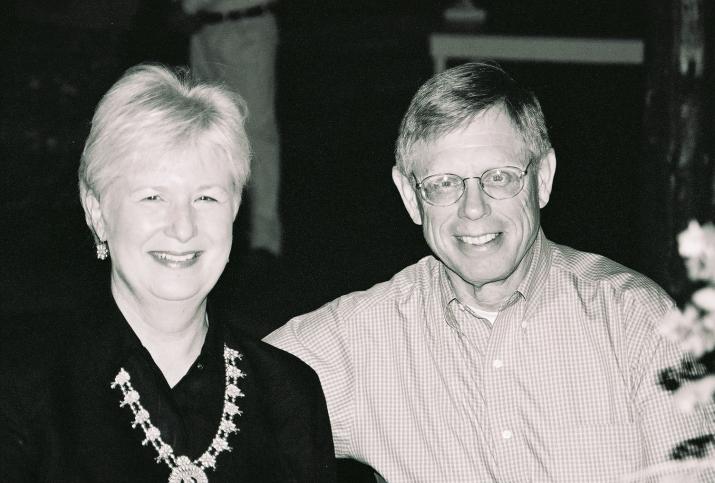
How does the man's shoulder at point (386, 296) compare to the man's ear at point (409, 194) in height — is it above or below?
below

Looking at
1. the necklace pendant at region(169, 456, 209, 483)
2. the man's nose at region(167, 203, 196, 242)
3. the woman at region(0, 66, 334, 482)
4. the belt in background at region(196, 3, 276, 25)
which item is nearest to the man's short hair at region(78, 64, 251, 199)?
the woman at region(0, 66, 334, 482)

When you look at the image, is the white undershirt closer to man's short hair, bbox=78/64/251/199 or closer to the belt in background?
man's short hair, bbox=78/64/251/199

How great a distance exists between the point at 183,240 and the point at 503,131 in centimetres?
102

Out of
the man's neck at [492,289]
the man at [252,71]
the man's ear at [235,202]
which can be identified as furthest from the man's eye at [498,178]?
the man at [252,71]

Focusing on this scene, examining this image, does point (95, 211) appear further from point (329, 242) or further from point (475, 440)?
point (329, 242)

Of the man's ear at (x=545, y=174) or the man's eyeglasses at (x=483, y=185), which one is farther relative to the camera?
the man's ear at (x=545, y=174)

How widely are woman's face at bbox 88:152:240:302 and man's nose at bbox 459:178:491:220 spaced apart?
0.72m

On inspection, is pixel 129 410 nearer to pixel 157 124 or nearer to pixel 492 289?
pixel 157 124

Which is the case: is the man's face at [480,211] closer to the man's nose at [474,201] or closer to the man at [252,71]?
the man's nose at [474,201]

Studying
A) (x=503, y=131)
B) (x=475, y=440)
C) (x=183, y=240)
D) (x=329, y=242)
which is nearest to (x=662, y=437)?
(x=475, y=440)

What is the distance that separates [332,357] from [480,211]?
62 cm

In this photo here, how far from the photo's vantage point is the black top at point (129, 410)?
7.05 ft

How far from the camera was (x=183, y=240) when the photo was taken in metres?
2.29

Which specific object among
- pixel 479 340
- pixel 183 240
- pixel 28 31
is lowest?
pixel 479 340
